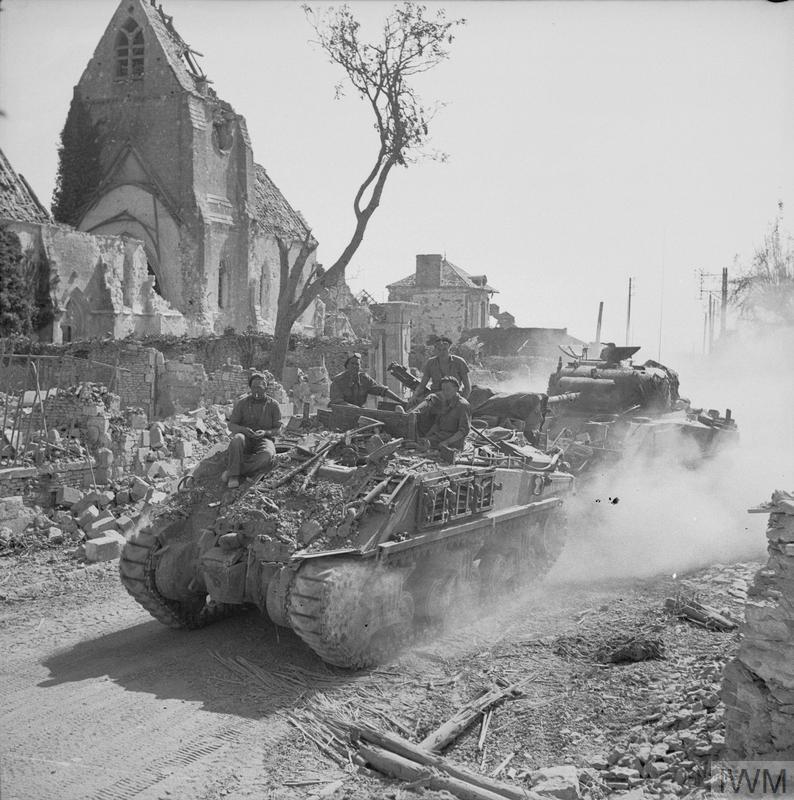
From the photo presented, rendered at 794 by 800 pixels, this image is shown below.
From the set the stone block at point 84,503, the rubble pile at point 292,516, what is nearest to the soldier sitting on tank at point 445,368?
the rubble pile at point 292,516

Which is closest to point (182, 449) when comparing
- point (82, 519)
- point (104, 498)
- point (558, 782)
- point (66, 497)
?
point (104, 498)

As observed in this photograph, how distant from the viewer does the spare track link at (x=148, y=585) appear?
9.18 m

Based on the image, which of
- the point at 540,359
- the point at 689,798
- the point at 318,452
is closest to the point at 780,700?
the point at 689,798

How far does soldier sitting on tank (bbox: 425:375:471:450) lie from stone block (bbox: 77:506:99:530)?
202 inches

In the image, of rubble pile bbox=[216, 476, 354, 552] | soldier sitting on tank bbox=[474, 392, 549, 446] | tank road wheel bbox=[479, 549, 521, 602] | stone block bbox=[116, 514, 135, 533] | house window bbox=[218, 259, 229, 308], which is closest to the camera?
rubble pile bbox=[216, 476, 354, 552]

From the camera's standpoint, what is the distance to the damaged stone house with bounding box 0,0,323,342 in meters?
36.1

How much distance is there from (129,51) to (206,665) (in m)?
35.0

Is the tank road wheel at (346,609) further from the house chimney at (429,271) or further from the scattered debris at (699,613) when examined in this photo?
the house chimney at (429,271)

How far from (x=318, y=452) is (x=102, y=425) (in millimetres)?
5984

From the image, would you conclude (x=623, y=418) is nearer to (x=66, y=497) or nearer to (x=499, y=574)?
(x=499, y=574)

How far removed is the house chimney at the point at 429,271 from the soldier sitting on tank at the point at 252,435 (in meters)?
37.2

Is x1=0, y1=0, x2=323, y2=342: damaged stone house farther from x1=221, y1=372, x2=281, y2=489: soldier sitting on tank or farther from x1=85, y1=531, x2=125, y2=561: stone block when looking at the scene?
x1=221, y1=372, x2=281, y2=489: soldier sitting on tank

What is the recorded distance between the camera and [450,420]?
1073 centimetres

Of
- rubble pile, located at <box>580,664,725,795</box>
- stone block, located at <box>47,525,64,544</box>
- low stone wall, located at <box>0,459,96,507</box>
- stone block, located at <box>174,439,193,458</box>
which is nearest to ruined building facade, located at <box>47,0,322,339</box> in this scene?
stone block, located at <box>174,439,193,458</box>
